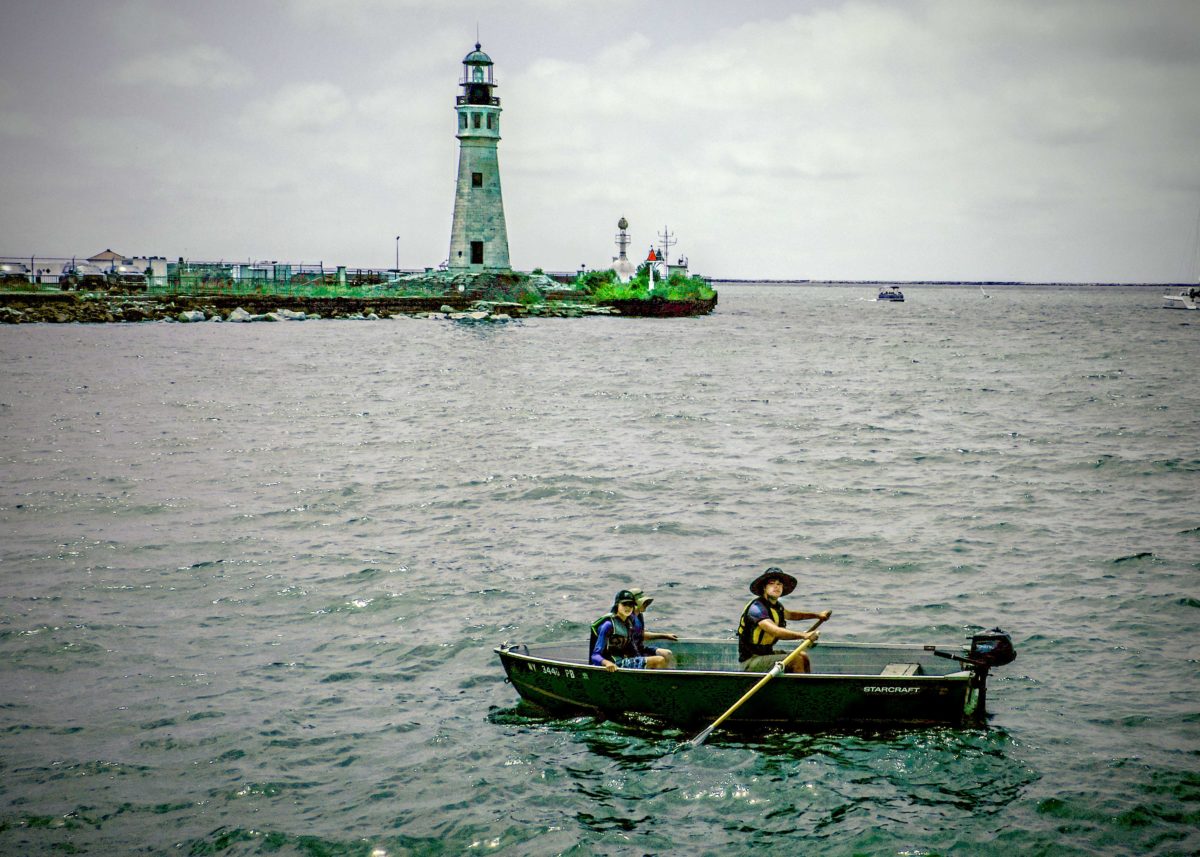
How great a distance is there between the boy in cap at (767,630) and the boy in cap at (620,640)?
3.84ft

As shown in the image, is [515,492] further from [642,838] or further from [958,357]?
[958,357]

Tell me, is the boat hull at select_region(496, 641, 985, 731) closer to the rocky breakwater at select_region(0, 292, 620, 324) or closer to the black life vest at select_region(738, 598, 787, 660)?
the black life vest at select_region(738, 598, 787, 660)

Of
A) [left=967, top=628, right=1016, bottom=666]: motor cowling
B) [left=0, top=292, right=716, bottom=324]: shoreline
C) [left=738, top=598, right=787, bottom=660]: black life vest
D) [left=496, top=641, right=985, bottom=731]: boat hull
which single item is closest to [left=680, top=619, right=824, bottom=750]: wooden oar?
[left=496, top=641, right=985, bottom=731]: boat hull

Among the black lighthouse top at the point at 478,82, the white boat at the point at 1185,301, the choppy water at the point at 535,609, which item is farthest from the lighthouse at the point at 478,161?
the white boat at the point at 1185,301

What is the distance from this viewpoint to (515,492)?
93.3 feet

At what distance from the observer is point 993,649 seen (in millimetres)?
13648

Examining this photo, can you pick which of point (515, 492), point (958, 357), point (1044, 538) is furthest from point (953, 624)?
point (958, 357)

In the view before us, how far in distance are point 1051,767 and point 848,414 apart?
33.4 m

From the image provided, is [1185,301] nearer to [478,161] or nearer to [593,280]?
[593,280]

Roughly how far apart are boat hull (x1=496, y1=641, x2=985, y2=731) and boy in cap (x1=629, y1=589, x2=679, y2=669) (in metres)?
0.61

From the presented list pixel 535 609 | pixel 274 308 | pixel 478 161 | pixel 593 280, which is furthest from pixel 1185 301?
pixel 535 609

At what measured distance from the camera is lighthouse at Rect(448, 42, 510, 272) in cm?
9038

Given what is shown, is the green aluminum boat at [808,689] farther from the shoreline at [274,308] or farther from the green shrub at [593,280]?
the green shrub at [593,280]

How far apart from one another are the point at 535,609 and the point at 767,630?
5600 mm
